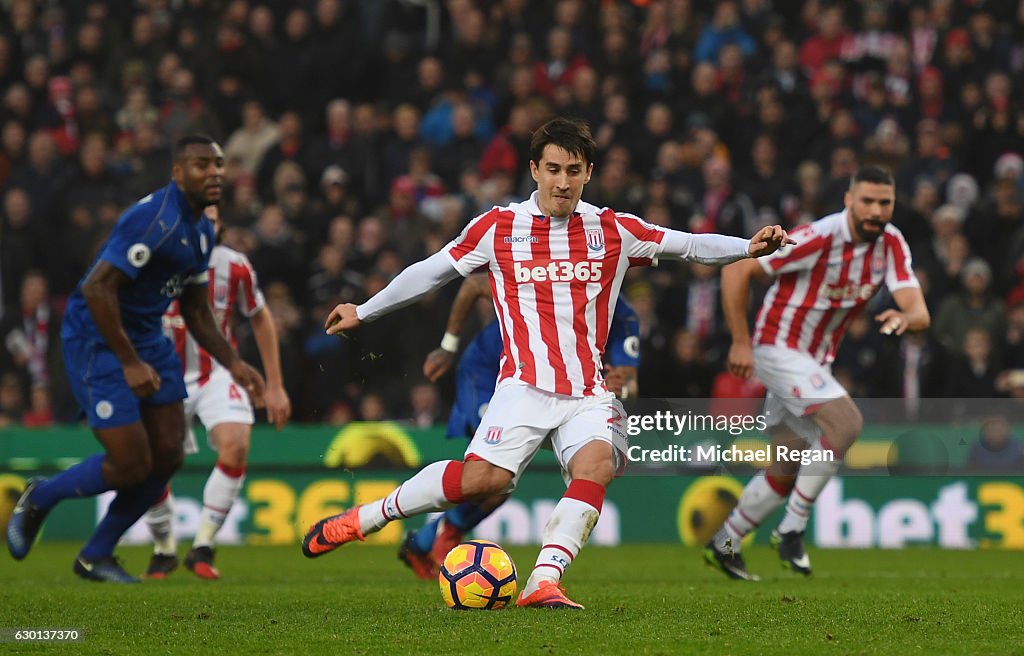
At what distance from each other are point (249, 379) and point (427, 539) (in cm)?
159

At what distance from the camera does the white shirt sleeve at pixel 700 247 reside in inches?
294

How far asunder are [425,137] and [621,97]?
2.24 m

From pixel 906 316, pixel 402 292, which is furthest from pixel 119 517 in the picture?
pixel 906 316

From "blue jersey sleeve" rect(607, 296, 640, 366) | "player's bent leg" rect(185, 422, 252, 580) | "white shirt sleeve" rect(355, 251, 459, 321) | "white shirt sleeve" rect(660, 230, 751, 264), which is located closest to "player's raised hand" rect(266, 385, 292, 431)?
"player's bent leg" rect(185, 422, 252, 580)

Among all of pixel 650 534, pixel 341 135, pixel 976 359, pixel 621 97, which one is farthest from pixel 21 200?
pixel 976 359

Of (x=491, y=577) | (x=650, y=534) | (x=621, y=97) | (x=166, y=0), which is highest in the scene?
(x=166, y=0)

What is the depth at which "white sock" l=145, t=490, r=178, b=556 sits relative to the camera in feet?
33.8

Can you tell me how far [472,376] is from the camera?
10.3m

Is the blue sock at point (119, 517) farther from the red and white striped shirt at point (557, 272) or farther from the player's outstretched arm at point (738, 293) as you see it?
the player's outstretched arm at point (738, 293)

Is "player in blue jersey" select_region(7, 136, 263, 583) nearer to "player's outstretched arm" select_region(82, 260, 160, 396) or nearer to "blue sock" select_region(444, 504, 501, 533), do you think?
"player's outstretched arm" select_region(82, 260, 160, 396)

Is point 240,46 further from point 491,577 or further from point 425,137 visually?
point 491,577

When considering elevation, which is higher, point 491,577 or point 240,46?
point 240,46

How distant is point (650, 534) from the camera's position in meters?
14.3

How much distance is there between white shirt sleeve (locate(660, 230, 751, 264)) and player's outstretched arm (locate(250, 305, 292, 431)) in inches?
132
